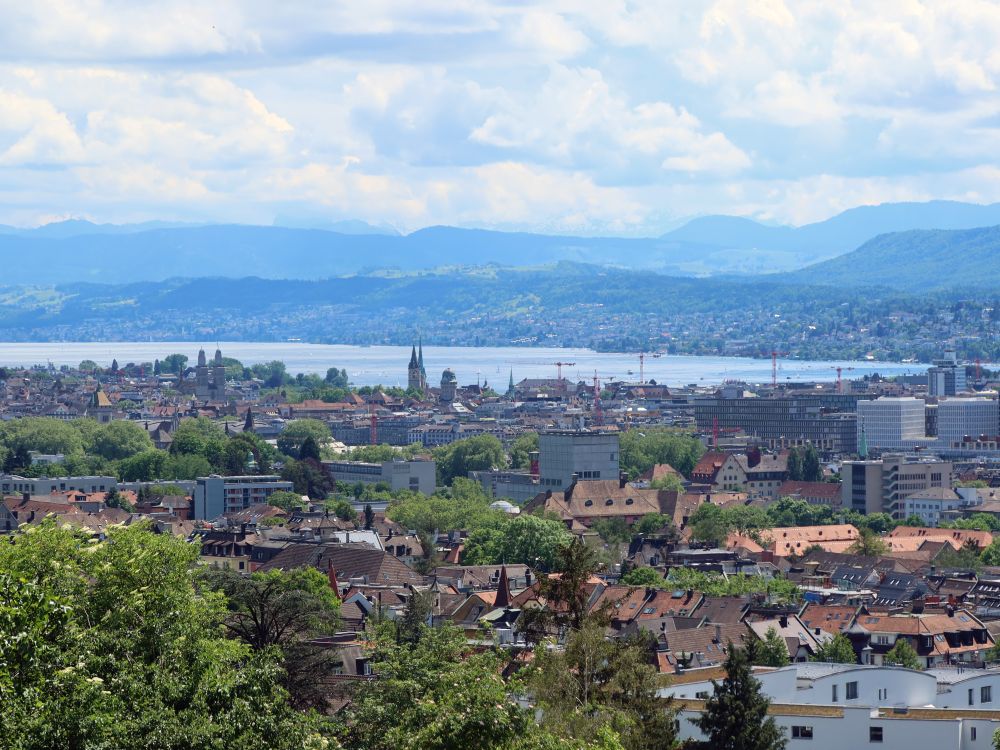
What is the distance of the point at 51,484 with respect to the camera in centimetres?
7944

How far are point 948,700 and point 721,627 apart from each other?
8.94 m

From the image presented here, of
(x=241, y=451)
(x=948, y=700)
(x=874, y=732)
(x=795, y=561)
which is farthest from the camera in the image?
(x=241, y=451)

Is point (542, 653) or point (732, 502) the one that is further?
point (732, 502)

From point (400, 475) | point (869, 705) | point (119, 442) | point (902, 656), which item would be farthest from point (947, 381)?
point (869, 705)

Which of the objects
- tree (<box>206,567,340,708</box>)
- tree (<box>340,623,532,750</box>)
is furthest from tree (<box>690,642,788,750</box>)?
tree (<box>206,567,340,708</box>)

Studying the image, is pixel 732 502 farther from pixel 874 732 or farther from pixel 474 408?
pixel 474 408

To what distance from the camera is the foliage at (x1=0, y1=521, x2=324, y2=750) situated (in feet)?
42.1

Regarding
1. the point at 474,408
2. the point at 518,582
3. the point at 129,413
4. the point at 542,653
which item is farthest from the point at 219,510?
the point at 474,408

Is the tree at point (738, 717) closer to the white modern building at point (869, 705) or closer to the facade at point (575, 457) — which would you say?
the white modern building at point (869, 705)

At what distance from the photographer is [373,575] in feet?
158

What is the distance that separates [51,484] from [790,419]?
6223 cm

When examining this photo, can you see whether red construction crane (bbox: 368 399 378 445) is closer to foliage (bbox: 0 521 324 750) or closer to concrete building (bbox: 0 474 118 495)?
concrete building (bbox: 0 474 118 495)

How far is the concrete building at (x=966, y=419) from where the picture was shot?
129 m

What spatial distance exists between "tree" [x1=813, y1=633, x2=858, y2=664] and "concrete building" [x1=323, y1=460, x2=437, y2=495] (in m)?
51.1
